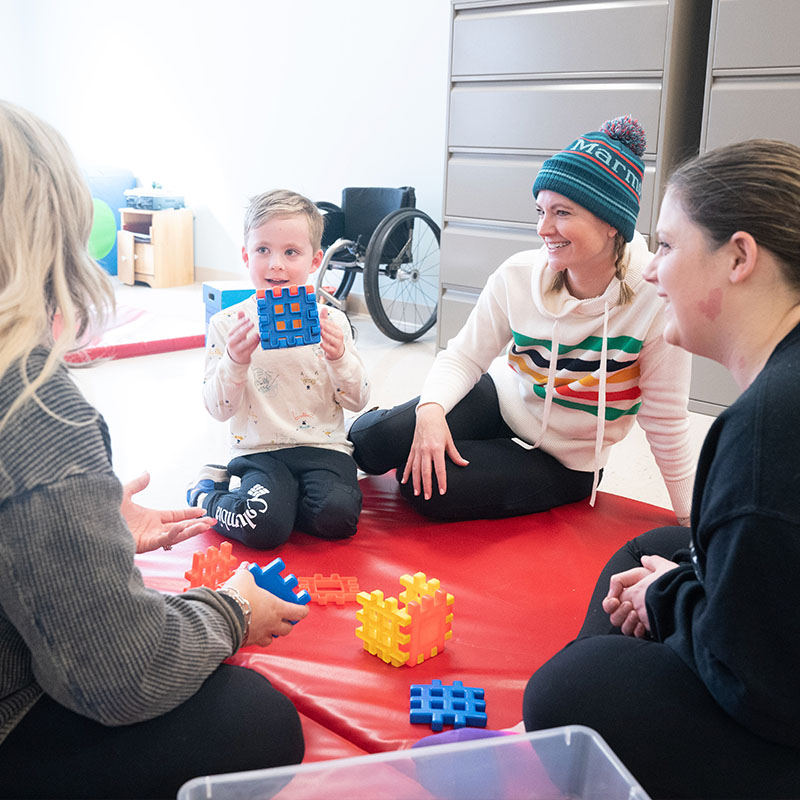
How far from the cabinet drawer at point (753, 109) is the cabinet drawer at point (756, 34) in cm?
5

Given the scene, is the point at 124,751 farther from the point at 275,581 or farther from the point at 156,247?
the point at 156,247

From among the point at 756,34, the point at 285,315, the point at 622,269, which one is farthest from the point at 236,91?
the point at 622,269

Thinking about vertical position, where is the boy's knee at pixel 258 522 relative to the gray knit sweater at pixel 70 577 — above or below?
below

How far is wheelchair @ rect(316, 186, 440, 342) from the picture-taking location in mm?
3664

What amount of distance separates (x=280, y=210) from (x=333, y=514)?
63 centimetres

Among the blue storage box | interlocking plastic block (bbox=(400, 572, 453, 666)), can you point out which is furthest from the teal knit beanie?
the blue storage box

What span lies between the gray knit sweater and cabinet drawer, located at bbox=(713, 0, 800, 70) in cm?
245

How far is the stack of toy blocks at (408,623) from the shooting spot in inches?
53.0

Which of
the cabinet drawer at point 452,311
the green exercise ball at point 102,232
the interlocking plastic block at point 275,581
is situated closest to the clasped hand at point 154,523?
the interlocking plastic block at point 275,581

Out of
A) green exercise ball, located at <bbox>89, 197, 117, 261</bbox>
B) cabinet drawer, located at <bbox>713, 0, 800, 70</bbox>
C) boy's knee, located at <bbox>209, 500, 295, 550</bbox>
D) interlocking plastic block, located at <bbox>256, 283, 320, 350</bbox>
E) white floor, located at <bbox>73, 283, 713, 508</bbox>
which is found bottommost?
white floor, located at <bbox>73, 283, 713, 508</bbox>

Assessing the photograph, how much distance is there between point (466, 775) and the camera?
934 mm

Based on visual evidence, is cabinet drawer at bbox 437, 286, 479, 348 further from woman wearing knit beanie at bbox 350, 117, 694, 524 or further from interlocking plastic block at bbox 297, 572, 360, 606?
interlocking plastic block at bbox 297, 572, 360, 606

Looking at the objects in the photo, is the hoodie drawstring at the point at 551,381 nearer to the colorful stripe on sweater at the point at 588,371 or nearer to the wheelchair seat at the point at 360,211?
the colorful stripe on sweater at the point at 588,371

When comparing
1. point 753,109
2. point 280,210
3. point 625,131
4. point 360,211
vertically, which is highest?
point 753,109
